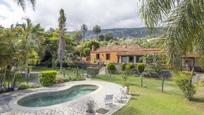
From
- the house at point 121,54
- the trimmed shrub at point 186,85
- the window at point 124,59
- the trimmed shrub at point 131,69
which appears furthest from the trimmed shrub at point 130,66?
the trimmed shrub at point 186,85

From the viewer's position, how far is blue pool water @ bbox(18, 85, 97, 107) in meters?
19.5

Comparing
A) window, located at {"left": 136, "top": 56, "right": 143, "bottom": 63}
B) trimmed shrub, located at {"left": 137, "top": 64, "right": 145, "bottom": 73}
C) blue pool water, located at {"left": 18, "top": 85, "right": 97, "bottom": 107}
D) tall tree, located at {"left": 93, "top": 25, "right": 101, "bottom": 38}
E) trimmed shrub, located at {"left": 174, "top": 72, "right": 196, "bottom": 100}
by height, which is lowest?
blue pool water, located at {"left": 18, "top": 85, "right": 97, "bottom": 107}

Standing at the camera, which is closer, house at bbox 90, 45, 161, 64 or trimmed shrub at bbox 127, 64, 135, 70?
trimmed shrub at bbox 127, 64, 135, 70

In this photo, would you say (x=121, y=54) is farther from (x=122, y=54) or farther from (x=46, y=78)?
(x=46, y=78)

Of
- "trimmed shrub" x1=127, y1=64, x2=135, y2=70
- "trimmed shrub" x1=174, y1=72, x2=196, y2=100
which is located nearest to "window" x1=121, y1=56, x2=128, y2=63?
"trimmed shrub" x1=127, y1=64, x2=135, y2=70

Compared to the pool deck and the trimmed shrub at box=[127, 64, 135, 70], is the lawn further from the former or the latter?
the trimmed shrub at box=[127, 64, 135, 70]

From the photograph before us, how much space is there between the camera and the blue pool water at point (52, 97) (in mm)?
19453

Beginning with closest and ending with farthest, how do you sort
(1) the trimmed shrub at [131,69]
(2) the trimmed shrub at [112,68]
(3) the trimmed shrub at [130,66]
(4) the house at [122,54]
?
(1) the trimmed shrub at [131,69], (3) the trimmed shrub at [130,66], (2) the trimmed shrub at [112,68], (4) the house at [122,54]

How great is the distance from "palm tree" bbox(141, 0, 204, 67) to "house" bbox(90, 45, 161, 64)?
103 feet

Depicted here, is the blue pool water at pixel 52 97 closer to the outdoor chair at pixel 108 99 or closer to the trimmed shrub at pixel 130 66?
the outdoor chair at pixel 108 99

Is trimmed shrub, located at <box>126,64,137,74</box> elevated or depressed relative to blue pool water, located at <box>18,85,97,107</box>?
elevated

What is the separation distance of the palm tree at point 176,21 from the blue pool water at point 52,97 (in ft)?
46.1

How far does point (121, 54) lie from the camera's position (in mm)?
43156

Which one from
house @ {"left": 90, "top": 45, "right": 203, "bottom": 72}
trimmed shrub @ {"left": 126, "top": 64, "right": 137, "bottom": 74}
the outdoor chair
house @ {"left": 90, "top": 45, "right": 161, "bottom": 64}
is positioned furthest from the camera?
house @ {"left": 90, "top": 45, "right": 161, "bottom": 64}
